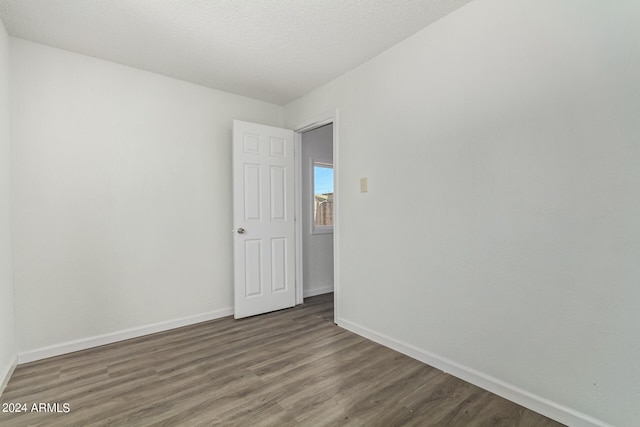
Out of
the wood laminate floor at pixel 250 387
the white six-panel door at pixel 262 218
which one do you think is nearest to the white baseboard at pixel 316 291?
the white six-panel door at pixel 262 218

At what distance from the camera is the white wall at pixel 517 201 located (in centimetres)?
147

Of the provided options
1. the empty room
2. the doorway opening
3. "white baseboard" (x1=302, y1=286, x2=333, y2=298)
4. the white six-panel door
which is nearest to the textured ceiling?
the empty room

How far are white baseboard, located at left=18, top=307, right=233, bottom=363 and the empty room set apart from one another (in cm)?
2

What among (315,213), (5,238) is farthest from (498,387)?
(5,238)

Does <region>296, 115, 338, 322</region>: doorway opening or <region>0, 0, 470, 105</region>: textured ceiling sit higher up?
<region>0, 0, 470, 105</region>: textured ceiling

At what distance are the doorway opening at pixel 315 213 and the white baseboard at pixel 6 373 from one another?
2.53 meters

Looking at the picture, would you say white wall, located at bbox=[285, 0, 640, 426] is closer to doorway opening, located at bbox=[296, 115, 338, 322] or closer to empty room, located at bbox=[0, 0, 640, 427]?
empty room, located at bbox=[0, 0, 640, 427]

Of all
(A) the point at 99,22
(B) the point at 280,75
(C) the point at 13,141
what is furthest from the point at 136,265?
(B) the point at 280,75

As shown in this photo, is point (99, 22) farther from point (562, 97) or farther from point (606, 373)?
point (606, 373)

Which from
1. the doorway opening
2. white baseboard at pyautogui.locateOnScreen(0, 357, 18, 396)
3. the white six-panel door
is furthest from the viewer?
the doorway opening

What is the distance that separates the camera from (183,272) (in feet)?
10.2

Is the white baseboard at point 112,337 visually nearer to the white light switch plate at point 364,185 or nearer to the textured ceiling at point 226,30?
the white light switch plate at point 364,185

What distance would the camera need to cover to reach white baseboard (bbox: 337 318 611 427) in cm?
158

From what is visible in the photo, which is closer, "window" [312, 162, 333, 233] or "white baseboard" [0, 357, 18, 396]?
"white baseboard" [0, 357, 18, 396]
